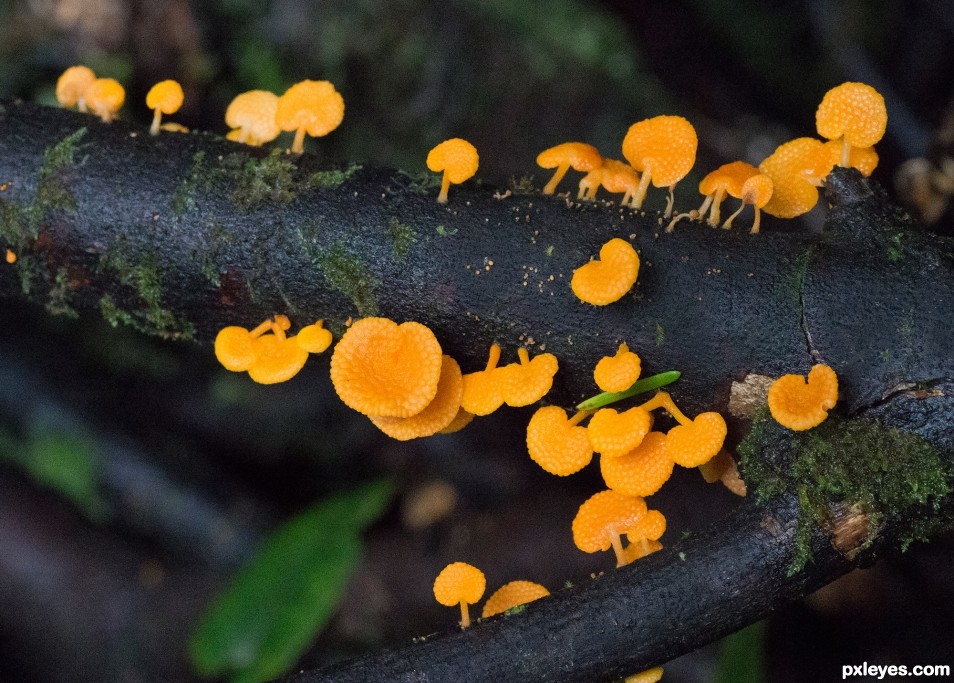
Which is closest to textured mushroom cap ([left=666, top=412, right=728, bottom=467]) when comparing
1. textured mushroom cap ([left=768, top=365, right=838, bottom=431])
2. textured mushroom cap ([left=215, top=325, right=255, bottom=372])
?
textured mushroom cap ([left=768, top=365, right=838, bottom=431])

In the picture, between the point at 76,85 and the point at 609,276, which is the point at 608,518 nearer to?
the point at 609,276

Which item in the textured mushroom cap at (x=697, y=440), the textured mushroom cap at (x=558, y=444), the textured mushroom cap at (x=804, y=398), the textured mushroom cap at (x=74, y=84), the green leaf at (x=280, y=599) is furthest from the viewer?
the green leaf at (x=280, y=599)

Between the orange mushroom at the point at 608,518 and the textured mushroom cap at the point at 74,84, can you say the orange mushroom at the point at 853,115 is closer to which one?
the orange mushroom at the point at 608,518

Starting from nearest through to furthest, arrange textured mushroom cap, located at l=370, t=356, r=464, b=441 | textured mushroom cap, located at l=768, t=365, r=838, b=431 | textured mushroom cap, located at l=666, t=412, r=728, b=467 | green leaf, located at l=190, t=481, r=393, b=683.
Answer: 1. textured mushroom cap, located at l=768, t=365, r=838, b=431
2. textured mushroom cap, located at l=666, t=412, r=728, b=467
3. textured mushroom cap, located at l=370, t=356, r=464, b=441
4. green leaf, located at l=190, t=481, r=393, b=683

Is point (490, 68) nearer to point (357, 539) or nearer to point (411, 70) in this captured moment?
point (411, 70)

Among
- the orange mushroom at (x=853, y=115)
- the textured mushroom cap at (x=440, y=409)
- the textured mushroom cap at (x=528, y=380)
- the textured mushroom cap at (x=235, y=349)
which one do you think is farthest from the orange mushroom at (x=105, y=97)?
the orange mushroom at (x=853, y=115)

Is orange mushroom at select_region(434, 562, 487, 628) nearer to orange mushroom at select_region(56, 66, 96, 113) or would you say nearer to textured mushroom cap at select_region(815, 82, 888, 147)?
textured mushroom cap at select_region(815, 82, 888, 147)
